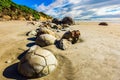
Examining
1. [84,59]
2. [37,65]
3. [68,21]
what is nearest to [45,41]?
[84,59]

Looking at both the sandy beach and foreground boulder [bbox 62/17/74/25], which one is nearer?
the sandy beach

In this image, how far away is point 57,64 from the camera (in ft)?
28.8

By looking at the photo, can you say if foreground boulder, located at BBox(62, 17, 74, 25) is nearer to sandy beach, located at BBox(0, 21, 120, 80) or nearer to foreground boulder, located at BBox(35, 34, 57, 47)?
sandy beach, located at BBox(0, 21, 120, 80)

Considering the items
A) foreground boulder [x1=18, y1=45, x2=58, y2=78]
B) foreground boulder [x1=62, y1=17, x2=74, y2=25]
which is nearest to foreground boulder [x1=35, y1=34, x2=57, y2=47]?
foreground boulder [x1=18, y1=45, x2=58, y2=78]

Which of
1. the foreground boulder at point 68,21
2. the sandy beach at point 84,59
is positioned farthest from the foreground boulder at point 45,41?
the foreground boulder at point 68,21

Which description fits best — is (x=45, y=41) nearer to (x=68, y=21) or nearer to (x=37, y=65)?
(x=37, y=65)

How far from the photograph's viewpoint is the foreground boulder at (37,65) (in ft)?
26.1

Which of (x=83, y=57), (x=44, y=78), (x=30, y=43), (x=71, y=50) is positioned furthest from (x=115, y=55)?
(x=30, y=43)

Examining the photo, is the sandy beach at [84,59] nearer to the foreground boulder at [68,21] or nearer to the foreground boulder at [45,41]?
the foreground boulder at [45,41]

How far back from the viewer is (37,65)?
26.2 ft

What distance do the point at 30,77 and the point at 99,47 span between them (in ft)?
13.6

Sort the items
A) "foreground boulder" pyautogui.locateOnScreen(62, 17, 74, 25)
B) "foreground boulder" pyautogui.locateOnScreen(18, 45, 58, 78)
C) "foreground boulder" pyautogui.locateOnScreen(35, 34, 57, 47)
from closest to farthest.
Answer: "foreground boulder" pyautogui.locateOnScreen(18, 45, 58, 78), "foreground boulder" pyautogui.locateOnScreen(35, 34, 57, 47), "foreground boulder" pyautogui.locateOnScreen(62, 17, 74, 25)

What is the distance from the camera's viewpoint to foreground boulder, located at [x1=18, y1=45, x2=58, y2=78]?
794 cm

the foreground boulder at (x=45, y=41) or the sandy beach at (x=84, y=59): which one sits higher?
the foreground boulder at (x=45, y=41)
